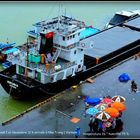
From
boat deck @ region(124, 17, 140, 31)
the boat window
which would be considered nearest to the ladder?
boat deck @ region(124, 17, 140, 31)

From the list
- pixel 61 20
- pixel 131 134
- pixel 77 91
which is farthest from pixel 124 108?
pixel 61 20

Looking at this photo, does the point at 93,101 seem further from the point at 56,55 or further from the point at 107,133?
the point at 56,55

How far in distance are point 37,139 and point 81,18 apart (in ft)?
76.2

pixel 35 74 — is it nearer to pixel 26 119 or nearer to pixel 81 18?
pixel 26 119

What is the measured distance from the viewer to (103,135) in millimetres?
23484

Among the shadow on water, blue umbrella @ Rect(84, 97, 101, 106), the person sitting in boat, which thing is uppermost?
the person sitting in boat

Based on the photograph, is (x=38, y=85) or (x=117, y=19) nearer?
(x=38, y=85)

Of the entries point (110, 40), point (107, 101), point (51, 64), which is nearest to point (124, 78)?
point (51, 64)

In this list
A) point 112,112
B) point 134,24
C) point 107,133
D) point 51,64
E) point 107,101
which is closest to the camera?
point 112,112

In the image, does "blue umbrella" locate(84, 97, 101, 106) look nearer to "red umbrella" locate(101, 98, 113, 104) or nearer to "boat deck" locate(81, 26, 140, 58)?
"red umbrella" locate(101, 98, 113, 104)

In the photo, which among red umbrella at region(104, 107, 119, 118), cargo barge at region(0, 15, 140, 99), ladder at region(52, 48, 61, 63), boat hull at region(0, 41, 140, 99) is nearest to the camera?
red umbrella at region(104, 107, 119, 118)

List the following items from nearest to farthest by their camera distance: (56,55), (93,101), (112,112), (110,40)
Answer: (112,112) < (93,101) < (56,55) < (110,40)

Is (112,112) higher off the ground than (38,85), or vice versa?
(112,112)

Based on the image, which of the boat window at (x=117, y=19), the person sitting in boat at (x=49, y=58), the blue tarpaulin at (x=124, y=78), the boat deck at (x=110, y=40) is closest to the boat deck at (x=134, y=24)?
the boat deck at (x=110, y=40)
